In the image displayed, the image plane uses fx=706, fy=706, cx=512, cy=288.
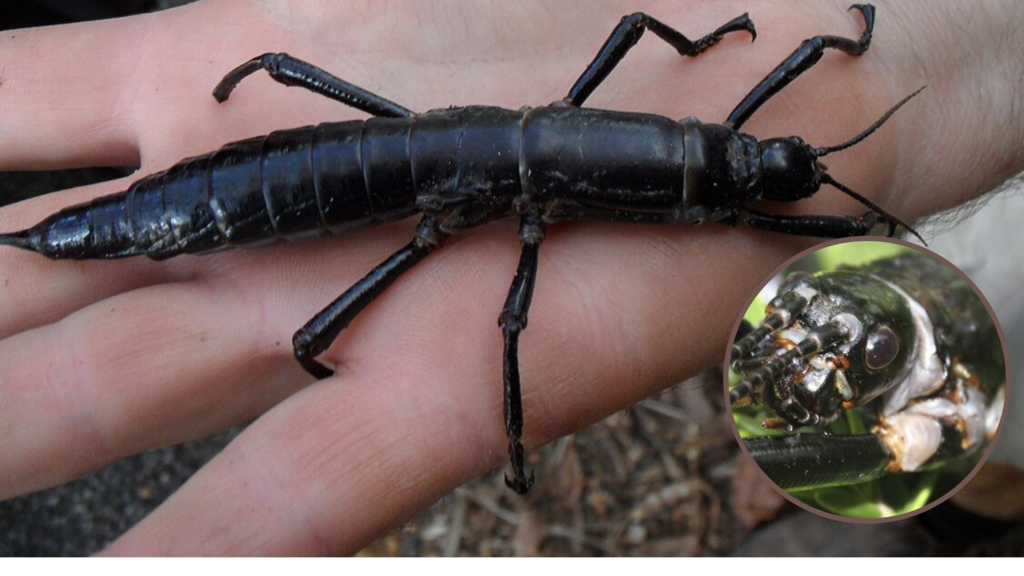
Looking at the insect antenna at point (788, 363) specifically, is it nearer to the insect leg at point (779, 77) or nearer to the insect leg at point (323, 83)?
the insect leg at point (779, 77)

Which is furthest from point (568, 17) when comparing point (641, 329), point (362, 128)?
point (641, 329)

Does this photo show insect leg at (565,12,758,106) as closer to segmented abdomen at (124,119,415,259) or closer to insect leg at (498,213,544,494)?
insect leg at (498,213,544,494)

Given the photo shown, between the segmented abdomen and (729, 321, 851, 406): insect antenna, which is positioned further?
the segmented abdomen

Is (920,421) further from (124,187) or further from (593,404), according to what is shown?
(124,187)

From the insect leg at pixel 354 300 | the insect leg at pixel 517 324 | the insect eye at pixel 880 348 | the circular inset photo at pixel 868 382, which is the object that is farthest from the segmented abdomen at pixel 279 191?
the insect eye at pixel 880 348

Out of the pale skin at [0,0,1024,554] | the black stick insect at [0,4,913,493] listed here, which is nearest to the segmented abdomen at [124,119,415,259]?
the black stick insect at [0,4,913,493]

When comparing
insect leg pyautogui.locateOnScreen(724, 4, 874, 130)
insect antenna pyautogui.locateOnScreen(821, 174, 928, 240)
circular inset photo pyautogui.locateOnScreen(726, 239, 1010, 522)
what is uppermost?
insect leg pyautogui.locateOnScreen(724, 4, 874, 130)
